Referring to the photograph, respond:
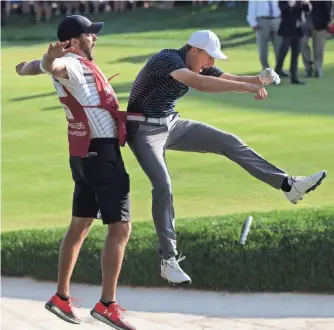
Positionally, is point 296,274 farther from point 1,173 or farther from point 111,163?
point 1,173

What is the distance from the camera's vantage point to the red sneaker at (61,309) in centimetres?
664

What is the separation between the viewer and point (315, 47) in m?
19.7

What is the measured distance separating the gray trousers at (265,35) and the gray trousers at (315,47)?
0.58m

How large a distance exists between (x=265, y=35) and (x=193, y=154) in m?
7.51

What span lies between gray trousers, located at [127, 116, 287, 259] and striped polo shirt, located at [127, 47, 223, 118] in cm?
12

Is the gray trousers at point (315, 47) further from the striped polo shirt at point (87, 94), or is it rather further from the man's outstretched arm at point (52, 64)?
the man's outstretched arm at point (52, 64)

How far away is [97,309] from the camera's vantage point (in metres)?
6.49

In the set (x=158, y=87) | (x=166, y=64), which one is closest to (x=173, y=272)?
(x=158, y=87)

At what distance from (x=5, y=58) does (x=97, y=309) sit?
20.2 m

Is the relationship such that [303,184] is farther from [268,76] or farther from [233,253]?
[233,253]

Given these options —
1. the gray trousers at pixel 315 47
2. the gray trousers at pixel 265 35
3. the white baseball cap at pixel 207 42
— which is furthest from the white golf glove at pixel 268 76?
the gray trousers at pixel 315 47

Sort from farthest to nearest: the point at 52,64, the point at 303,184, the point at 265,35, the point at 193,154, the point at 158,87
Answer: the point at 265,35
the point at 193,154
the point at 303,184
the point at 158,87
the point at 52,64

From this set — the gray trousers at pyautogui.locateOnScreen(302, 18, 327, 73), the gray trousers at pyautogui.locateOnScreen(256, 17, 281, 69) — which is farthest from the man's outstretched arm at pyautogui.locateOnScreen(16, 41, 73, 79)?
the gray trousers at pyautogui.locateOnScreen(302, 18, 327, 73)

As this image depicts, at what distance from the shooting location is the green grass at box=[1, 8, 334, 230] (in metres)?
10.4
